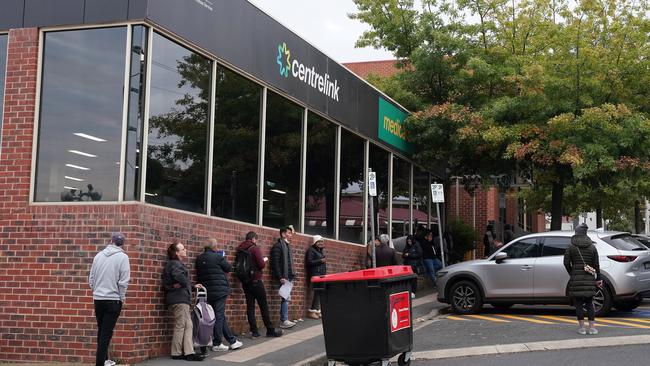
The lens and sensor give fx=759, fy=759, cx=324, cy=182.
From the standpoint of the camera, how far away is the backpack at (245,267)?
1152cm

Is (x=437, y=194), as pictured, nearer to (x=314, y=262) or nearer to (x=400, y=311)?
(x=314, y=262)

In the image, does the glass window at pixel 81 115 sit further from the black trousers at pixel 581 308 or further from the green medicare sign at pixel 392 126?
the green medicare sign at pixel 392 126

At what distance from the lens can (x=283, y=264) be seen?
1276cm

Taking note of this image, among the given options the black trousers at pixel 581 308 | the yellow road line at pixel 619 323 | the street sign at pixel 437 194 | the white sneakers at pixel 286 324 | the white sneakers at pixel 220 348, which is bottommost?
the white sneakers at pixel 220 348

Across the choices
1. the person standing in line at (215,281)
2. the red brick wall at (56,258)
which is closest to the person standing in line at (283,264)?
the person standing in line at (215,281)

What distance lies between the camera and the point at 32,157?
10.2 meters

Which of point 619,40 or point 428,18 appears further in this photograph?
point 428,18

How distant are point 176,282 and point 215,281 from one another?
909 mm

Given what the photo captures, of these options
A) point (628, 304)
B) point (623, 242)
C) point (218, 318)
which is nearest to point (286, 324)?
point (218, 318)

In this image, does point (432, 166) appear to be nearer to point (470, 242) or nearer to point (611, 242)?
point (470, 242)

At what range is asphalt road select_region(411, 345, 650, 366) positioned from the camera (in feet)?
31.6

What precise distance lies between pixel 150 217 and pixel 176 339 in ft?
5.27

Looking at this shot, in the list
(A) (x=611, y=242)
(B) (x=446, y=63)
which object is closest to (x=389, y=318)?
(A) (x=611, y=242)

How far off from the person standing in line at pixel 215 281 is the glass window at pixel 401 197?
9691mm
